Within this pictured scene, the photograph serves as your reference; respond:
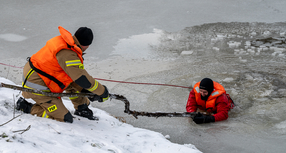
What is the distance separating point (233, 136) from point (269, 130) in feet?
1.77

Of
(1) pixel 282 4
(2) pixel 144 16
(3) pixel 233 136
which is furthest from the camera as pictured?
(1) pixel 282 4

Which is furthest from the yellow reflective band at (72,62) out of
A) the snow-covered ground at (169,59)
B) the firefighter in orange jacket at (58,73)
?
the snow-covered ground at (169,59)

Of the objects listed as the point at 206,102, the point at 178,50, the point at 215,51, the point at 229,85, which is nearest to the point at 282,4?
the point at 215,51

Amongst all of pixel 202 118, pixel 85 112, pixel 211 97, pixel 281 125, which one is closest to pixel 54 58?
pixel 85 112

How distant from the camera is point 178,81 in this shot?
4906 mm

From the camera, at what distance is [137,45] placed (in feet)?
→ 22.6

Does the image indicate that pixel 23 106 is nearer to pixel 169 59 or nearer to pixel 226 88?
pixel 226 88

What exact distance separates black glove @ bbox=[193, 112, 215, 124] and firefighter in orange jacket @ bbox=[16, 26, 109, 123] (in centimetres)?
142

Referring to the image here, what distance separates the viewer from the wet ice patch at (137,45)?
6.40m

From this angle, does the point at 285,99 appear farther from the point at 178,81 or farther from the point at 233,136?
the point at 178,81

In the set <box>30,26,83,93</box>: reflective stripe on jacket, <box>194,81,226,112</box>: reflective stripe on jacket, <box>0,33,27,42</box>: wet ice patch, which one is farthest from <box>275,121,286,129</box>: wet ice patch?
<box>0,33,27,42</box>: wet ice patch

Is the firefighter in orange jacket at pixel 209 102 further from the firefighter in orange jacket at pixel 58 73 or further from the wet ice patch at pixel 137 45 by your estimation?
the wet ice patch at pixel 137 45

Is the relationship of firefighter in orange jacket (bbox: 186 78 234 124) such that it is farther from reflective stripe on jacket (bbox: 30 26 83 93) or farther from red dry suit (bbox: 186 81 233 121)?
reflective stripe on jacket (bbox: 30 26 83 93)

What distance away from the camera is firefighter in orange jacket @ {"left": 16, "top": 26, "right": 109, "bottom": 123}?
241cm
